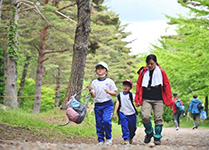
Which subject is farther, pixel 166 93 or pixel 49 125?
pixel 49 125

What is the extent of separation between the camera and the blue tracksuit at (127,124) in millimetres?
8805

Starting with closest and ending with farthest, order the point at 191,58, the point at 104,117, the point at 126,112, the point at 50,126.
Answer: the point at 104,117, the point at 126,112, the point at 50,126, the point at 191,58

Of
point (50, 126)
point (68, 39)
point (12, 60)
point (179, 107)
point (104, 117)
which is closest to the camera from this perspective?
point (104, 117)

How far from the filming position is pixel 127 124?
887 cm

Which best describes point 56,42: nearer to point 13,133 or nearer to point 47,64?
point 47,64

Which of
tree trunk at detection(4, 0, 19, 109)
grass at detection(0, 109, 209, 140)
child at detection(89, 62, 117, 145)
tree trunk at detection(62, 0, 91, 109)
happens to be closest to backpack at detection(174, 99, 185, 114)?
grass at detection(0, 109, 209, 140)

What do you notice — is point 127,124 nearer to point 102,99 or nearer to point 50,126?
point 102,99

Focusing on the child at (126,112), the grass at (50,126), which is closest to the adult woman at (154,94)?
the child at (126,112)

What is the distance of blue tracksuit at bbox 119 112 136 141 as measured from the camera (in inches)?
347

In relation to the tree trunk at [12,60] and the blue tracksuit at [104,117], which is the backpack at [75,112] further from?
the tree trunk at [12,60]

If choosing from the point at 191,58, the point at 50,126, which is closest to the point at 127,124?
the point at 50,126

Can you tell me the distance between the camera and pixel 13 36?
57.8ft

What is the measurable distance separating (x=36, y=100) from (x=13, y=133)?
17343 mm

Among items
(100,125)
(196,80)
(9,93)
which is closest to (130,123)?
(100,125)
